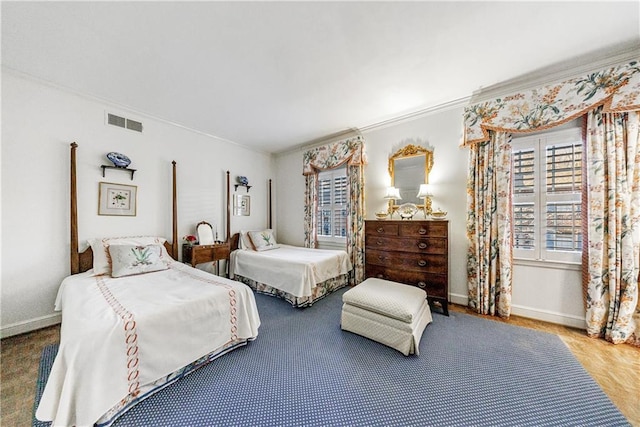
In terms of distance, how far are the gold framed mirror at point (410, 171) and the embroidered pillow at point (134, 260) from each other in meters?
3.23

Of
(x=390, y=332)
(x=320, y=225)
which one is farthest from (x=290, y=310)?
(x=320, y=225)

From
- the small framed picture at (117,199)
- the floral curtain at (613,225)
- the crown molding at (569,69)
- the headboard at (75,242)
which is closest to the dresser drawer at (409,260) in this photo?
the floral curtain at (613,225)

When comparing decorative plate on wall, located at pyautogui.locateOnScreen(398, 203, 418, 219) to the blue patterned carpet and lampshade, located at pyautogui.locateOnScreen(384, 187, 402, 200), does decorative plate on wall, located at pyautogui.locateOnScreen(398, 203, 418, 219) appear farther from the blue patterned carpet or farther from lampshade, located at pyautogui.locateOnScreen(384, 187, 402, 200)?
the blue patterned carpet

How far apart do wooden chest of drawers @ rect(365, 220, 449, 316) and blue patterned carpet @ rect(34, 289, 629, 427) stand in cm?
56

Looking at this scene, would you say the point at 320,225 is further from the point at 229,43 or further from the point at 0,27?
the point at 0,27

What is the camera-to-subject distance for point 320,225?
14.3ft

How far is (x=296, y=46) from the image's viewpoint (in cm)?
191

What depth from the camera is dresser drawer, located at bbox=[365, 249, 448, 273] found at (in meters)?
2.57

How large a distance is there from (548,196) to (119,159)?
5.10 m

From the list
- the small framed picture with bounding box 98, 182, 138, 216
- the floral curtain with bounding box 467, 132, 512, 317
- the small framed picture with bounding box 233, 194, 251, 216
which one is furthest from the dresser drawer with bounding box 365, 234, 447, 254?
the small framed picture with bounding box 98, 182, 138, 216

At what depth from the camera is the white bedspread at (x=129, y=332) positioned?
1.17 m

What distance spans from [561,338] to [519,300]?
19.0 inches

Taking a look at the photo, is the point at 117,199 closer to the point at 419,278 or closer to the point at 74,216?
the point at 74,216

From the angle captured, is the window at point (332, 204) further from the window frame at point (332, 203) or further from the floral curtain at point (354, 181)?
the floral curtain at point (354, 181)
